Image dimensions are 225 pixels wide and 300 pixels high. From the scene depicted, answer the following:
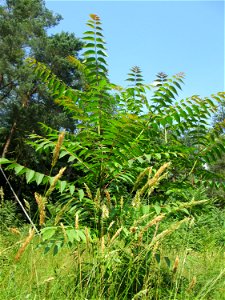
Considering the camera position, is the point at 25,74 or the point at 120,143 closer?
the point at 120,143

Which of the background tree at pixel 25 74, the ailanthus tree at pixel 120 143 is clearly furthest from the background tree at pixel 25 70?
the ailanthus tree at pixel 120 143

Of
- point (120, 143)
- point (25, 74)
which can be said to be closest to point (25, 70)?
point (25, 74)

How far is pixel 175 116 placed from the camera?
2818 mm

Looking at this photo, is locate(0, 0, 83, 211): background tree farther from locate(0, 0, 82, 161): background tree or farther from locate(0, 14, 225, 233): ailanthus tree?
locate(0, 14, 225, 233): ailanthus tree

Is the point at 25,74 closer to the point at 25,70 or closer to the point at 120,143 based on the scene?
the point at 25,70

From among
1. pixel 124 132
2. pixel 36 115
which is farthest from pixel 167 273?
pixel 36 115

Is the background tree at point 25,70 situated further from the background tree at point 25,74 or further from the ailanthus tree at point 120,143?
the ailanthus tree at point 120,143

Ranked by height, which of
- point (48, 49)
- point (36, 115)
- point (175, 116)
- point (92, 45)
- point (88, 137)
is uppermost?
point (48, 49)

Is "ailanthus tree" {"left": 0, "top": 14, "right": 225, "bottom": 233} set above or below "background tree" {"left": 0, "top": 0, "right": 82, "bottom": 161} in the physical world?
below

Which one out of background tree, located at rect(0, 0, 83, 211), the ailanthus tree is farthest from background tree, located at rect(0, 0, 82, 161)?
the ailanthus tree

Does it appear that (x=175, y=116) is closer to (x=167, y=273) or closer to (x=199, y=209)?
(x=199, y=209)

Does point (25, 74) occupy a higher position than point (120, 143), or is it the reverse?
point (25, 74)

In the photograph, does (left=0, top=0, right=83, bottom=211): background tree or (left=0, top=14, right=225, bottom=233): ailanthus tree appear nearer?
(left=0, top=14, right=225, bottom=233): ailanthus tree

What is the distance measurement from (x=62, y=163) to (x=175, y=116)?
21959 mm
